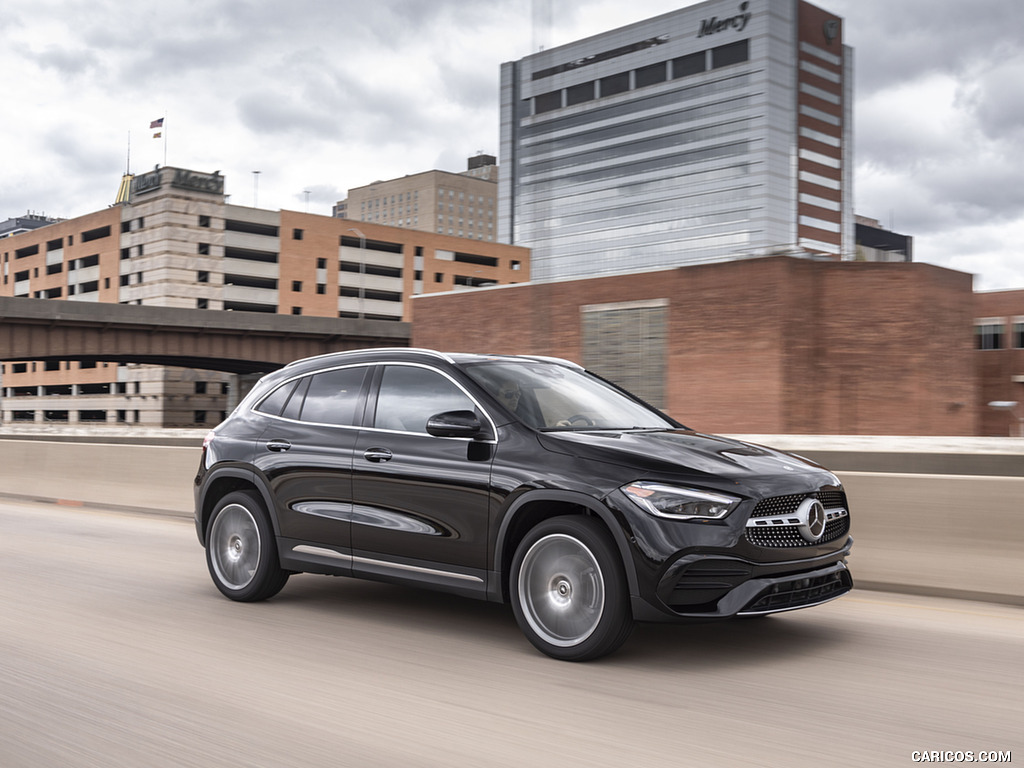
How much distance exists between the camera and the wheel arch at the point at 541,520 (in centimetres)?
525

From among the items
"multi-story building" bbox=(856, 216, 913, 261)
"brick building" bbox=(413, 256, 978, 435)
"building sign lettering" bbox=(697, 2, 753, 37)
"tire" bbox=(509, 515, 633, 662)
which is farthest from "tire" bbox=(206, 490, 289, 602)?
"multi-story building" bbox=(856, 216, 913, 261)

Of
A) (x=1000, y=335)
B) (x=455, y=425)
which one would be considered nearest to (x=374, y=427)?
(x=455, y=425)

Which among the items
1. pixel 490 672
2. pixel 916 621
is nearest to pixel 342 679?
pixel 490 672

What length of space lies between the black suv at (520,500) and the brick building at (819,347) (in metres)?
31.7

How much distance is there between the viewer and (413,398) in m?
6.64

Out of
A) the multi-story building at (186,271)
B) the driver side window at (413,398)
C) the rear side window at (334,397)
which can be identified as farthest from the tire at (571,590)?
the multi-story building at (186,271)

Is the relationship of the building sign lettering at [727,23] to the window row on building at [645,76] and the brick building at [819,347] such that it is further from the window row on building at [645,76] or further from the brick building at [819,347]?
the brick building at [819,347]

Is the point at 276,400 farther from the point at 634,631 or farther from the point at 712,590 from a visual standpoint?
the point at 712,590

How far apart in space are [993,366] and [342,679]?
64773 millimetres

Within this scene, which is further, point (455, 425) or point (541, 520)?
point (455, 425)

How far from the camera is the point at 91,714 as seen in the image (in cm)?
464

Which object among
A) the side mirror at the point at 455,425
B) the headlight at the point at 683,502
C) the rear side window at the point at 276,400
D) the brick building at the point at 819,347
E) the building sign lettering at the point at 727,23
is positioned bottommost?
the headlight at the point at 683,502

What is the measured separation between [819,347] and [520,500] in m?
34.5

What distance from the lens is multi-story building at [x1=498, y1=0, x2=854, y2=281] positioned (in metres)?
120
